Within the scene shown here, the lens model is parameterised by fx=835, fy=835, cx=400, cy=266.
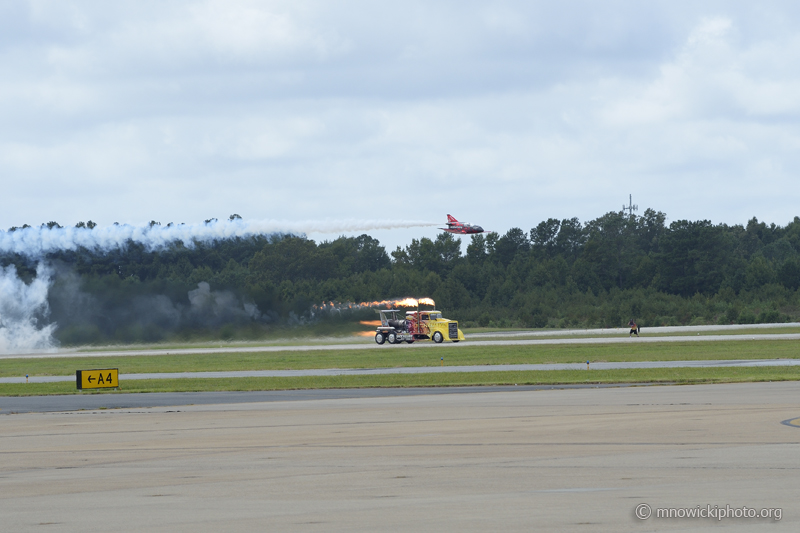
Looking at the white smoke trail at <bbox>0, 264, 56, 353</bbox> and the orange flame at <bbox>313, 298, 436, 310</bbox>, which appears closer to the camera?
the white smoke trail at <bbox>0, 264, 56, 353</bbox>

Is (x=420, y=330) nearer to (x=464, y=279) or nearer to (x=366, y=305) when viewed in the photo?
(x=366, y=305)

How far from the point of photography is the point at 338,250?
14062 cm

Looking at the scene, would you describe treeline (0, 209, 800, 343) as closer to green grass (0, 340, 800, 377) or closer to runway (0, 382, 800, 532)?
green grass (0, 340, 800, 377)

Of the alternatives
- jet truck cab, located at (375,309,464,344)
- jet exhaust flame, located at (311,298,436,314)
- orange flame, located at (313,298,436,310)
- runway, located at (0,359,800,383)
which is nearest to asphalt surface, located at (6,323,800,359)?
jet truck cab, located at (375,309,464,344)

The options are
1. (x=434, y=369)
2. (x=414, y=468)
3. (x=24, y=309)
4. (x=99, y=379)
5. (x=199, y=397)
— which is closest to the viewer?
(x=414, y=468)

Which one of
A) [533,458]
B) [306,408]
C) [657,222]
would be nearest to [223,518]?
[533,458]

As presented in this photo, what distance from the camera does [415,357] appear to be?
183ft

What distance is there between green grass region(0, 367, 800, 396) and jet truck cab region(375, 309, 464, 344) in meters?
31.6

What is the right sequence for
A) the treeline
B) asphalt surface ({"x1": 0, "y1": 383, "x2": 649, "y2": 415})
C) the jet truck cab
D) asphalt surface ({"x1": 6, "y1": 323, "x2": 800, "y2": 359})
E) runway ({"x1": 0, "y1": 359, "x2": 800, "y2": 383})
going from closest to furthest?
1. asphalt surface ({"x1": 0, "y1": 383, "x2": 649, "y2": 415})
2. runway ({"x1": 0, "y1": 359, "x2": 800, "y2": 383})
3. asphalt surface ({"x1": 6, "y1": 323, "x2": 800, "y2": 359})
4. the jet truck cab
5. the treeline

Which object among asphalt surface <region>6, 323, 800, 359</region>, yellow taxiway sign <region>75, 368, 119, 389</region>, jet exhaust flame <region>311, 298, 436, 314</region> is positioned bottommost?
asphalt surface <region>6, 323, 800, 359</region>

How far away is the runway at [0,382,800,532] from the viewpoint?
10.4 meters

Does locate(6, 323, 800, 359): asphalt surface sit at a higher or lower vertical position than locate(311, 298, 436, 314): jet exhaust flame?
lower

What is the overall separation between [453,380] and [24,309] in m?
55.9

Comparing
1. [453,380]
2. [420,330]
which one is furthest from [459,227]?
[453,380]
